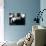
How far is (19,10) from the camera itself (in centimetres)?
557

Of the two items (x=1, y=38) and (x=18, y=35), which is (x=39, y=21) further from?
(x=1, y=38)

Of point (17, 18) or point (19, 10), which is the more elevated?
point (19, 10)

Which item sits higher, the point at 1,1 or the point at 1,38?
the point at 1,1

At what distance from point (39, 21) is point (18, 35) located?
3.41 feet

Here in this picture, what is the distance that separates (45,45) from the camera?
2736 mm

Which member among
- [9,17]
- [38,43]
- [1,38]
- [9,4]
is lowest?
[1,38]

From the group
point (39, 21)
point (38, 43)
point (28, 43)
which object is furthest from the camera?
point (39, 21)

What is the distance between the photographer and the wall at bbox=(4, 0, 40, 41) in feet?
18.1

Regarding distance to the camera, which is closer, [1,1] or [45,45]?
[45,45]

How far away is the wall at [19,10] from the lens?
5527 millimetres

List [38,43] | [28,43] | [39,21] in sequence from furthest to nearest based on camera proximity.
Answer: [39,21] → [28,43] → [38,43]

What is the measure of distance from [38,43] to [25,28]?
2948mm

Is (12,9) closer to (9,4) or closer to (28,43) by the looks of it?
(9,4)

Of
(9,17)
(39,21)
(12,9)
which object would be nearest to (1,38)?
Answer: (9,17)
